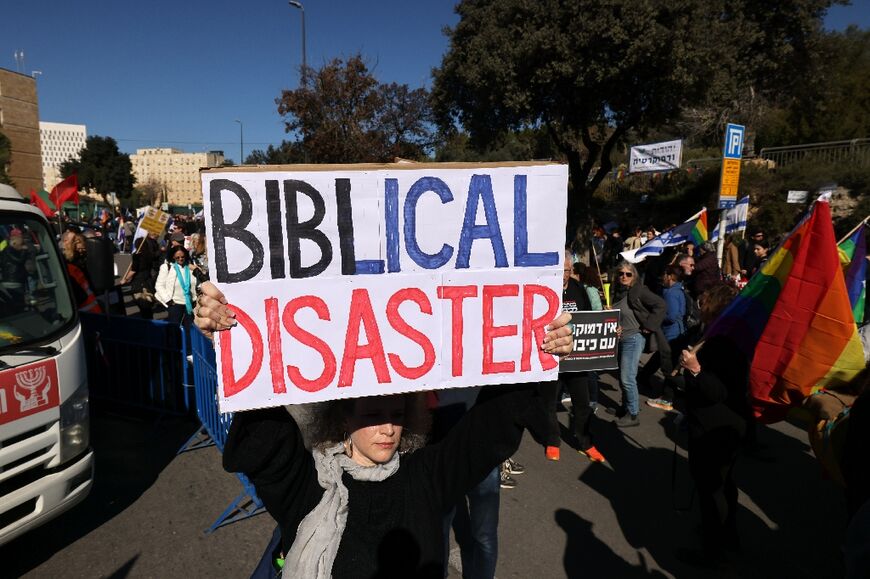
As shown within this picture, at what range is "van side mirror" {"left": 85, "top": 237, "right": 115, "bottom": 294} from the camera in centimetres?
452

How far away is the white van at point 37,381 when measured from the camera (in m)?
3.28

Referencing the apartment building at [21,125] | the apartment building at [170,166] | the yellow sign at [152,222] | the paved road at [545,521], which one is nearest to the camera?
the paved road at [545,521]

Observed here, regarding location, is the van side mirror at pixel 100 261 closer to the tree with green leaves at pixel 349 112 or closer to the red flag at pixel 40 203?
the red flag at pixel 40 203

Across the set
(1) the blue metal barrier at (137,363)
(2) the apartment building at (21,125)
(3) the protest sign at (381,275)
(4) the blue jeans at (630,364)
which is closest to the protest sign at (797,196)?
(4) the blue jeans at (630,364)

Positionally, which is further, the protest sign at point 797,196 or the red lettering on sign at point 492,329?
the protest sign at point 797,196

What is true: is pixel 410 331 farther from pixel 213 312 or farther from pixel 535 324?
pixel 213 312

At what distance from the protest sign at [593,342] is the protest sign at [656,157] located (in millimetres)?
15066

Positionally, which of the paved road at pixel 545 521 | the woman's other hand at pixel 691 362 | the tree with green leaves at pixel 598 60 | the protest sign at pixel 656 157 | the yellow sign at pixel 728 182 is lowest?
the paved road at pixel 545 521

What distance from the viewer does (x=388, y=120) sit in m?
25.9

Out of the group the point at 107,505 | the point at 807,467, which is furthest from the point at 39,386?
the point at 807,467

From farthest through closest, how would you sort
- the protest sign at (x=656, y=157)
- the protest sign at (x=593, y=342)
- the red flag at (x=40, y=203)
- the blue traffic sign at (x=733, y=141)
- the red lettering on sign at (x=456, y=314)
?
the protest sign at (x=656, y=157) < the blue traffic sign at (x=733, y=141) < the red flag at (x=40, y=203) < the protest sign at (x=593, y=342) < the red lettering on sign at (x=456, y=314)

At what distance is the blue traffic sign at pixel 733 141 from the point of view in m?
10.5

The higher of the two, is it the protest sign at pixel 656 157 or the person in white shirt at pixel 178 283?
the protest sign at pixel 656 157

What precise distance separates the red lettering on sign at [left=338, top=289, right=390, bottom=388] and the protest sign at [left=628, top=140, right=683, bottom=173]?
60.7 ft
